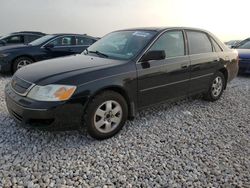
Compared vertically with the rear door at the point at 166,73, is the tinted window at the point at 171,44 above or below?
above

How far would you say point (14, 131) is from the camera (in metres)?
3.57

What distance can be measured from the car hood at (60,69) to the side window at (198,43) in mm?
1745

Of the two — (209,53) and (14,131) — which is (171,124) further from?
(14,131)

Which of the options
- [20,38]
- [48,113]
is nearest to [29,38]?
[20,38]

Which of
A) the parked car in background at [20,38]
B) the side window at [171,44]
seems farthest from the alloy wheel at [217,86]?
the parked car in background at [20,38]

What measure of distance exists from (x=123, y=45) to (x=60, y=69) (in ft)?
4.03

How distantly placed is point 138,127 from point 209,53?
2.30 metres

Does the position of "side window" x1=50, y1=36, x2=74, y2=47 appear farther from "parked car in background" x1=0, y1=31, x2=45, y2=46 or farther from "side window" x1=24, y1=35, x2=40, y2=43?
"side window" x1=24, y1=35, x2=40, y2=43

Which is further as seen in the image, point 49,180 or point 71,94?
point 71,94

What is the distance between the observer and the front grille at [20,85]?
3135 mm

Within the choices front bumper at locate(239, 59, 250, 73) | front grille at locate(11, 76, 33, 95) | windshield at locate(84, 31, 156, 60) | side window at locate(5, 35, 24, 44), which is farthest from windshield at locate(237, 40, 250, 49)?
side window at locate(5, 35, 24, 44)

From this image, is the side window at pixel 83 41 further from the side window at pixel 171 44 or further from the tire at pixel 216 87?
the tire at pixel 216 87

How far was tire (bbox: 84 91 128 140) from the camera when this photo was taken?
3229 mm

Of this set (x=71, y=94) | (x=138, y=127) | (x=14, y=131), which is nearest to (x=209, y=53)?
(x=138, y=127)
